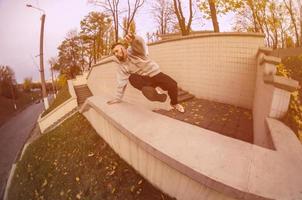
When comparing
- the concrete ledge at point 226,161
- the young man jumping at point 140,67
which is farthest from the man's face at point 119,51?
the concrete ledge at point 226,161

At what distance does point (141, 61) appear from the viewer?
4023mm

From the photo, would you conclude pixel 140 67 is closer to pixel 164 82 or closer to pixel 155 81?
pixel 155 81

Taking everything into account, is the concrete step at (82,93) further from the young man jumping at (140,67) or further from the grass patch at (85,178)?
the young man jumping at (140,67)

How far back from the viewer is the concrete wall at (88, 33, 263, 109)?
6.09 meters

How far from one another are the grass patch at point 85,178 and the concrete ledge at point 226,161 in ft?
1.88

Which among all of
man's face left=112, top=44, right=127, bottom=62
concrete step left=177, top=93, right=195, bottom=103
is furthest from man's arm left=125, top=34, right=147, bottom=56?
concrete step left=177, top=93, right=195, bottom=103

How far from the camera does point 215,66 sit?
7.08m

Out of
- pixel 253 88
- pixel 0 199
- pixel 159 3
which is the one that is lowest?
pixel 0 199

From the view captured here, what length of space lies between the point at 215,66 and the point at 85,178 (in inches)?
212

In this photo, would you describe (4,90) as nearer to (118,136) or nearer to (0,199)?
(0,199)

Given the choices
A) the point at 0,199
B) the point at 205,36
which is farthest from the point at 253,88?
the point at 0,199

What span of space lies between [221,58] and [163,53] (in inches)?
143

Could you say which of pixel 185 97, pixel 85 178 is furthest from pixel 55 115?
pixel 85 178

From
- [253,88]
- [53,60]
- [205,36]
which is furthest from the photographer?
[53,60]
